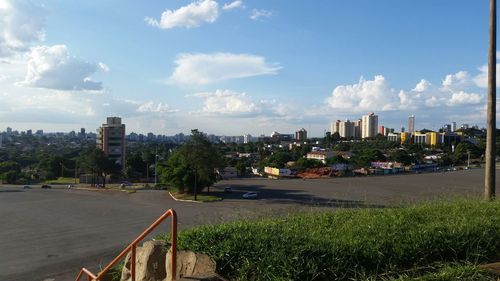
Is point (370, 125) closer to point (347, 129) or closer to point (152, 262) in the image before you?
point (347, 129)

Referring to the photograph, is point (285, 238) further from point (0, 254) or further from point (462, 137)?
point (462, 137)

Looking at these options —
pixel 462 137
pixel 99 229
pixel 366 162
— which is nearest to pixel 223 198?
pixel 99 229

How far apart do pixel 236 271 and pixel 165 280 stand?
3.10 feet

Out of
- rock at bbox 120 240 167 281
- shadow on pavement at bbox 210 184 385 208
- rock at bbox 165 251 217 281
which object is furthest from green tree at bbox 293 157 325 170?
rock at bbox 165 251 217 281

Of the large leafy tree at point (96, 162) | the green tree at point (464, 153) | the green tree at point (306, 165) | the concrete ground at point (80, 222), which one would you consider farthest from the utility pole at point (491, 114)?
the green tree at point (464, 153)

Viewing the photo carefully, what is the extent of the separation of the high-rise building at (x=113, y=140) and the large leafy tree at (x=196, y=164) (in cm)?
5790

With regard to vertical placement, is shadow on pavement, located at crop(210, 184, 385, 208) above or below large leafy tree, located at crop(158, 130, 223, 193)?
below

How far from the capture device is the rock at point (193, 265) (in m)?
3.87

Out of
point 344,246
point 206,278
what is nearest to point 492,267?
point 344,246

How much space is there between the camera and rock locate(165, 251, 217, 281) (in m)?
3.87

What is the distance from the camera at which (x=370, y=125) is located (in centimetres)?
17838

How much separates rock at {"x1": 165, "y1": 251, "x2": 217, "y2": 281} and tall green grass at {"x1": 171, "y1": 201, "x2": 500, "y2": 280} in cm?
7

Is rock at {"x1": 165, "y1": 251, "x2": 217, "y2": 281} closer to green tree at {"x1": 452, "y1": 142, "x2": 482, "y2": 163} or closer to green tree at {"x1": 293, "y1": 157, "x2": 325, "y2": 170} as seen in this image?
green tree at {"x1": 293, "y1": 157, "x2": 325, "y2": 170}

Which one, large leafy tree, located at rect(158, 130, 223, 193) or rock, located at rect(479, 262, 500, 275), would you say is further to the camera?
large leafy tree, located at rect(158, 130, 223, 193)
